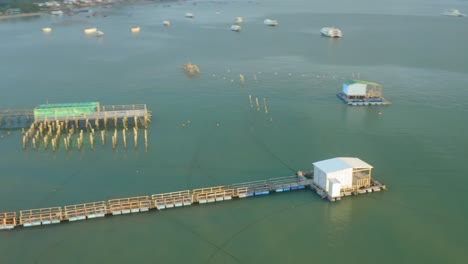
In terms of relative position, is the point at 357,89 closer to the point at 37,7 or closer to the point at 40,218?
the point at 40,218

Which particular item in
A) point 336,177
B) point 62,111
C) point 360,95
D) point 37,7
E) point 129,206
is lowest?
point 129,206

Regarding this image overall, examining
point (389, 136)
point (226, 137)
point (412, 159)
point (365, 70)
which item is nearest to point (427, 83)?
point (365, 70)

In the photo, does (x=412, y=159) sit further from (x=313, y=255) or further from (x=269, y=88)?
(x=269, y=88)

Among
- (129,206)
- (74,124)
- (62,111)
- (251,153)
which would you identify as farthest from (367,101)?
(62,111)

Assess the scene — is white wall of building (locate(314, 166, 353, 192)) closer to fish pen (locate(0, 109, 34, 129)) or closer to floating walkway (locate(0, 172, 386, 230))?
floating walkway (locate(0, 172, 386, 230))

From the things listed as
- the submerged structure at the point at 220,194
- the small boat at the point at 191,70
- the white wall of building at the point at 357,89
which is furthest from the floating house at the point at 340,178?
the small boat at the point at 191,70

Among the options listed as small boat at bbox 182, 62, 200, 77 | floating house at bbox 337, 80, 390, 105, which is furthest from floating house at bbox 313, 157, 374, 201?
small boat at bbox 182, 62, 200, 77
